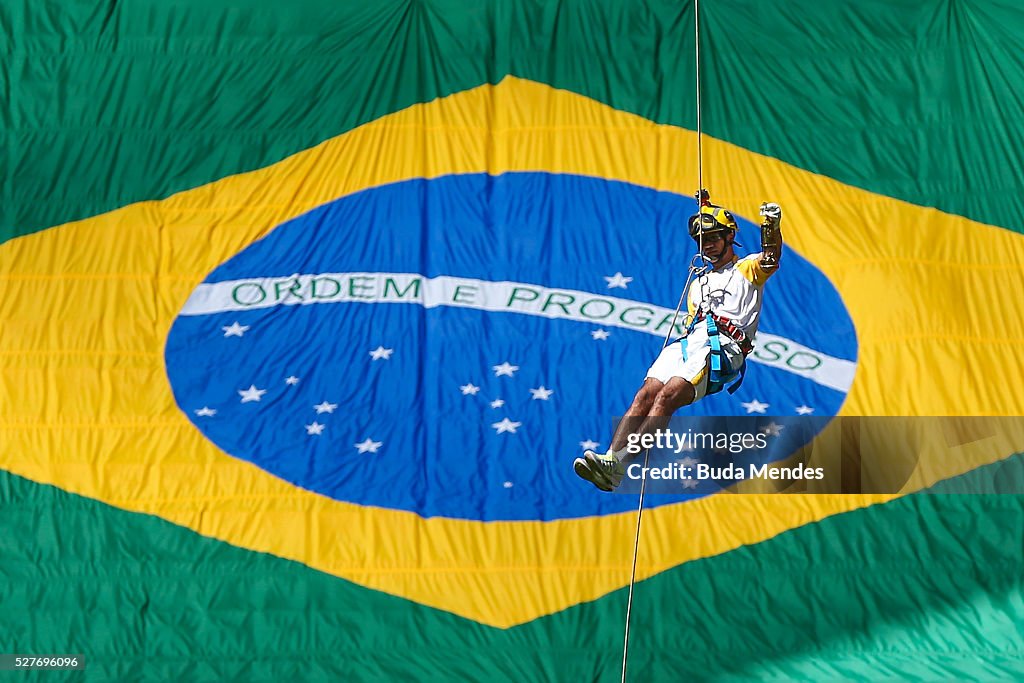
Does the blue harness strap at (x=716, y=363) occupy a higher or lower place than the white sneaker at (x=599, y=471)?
higher

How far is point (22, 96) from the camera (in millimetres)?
4500

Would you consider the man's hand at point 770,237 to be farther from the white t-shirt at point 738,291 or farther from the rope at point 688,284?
the rope at point 688,284

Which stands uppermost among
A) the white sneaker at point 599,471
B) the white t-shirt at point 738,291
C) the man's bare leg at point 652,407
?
the white t-shirt at point 738,291

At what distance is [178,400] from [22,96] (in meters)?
1.37

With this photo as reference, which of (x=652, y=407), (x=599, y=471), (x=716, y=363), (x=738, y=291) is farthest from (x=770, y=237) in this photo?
(x=599, y=471)

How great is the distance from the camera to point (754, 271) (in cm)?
417

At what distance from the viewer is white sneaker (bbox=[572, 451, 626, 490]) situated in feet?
13.8

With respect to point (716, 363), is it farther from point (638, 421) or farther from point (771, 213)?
point (771, 213)

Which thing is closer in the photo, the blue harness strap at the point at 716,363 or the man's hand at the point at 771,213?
the man's hand at the point at 771,213

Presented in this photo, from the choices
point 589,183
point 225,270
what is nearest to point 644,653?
point 589,183

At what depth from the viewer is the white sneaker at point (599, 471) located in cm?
420

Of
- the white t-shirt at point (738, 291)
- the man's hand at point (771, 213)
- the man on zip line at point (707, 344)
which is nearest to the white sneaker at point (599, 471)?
the man on zip line at point (707, 344)

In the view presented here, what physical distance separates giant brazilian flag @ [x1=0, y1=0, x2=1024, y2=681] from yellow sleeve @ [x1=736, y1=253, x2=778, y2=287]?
17 centimetres

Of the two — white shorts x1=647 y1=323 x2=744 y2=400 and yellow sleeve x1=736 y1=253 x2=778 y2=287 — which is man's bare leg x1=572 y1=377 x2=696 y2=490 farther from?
yellow sleeve x1=736 y1=253 x2=778 y2=287
